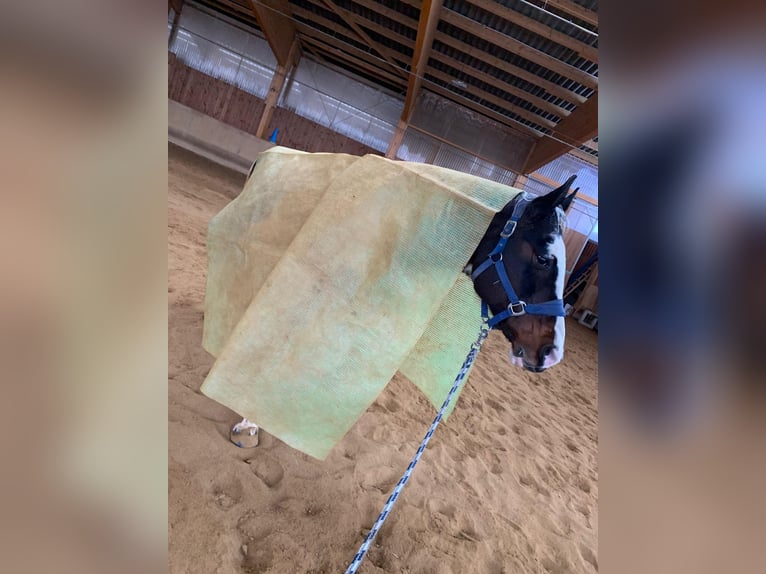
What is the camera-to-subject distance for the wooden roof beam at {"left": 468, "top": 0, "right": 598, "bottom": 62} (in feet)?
20.7

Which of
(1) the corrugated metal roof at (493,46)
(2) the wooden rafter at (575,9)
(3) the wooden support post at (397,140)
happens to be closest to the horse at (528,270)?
(2) the wooden rafter at (575,9)

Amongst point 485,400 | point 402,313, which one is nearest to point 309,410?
point 402,313

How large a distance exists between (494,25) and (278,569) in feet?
28.3

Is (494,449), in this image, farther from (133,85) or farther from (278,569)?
(133,85)

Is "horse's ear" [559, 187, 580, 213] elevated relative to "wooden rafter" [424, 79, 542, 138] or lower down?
lower down

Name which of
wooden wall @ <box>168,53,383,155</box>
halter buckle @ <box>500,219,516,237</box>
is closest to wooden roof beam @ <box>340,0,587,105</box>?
wooden wall @ <box>168,53,383,155</box>

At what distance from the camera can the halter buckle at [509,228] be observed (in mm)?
1620

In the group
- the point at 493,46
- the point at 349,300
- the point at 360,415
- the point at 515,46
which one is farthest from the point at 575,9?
the point at 360,415

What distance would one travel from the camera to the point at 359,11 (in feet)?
29.6

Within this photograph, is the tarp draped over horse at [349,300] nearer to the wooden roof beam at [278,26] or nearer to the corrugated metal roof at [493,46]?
the corrugated metal roof at [493,46]

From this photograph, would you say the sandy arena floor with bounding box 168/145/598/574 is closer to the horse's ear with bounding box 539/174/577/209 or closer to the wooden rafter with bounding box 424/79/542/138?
the horse's ear with bounding box 539/174/577/209

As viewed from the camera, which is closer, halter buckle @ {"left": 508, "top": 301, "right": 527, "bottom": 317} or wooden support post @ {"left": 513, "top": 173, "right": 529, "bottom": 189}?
halter buckle @ {"left": 508, "top": 301, "right": 527, "bottom": 317}

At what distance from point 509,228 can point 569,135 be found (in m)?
8.02

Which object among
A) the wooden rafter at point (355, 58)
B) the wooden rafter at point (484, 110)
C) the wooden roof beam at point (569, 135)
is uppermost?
the wooden rafter at point (484, 110)
